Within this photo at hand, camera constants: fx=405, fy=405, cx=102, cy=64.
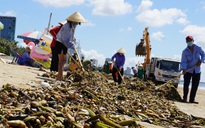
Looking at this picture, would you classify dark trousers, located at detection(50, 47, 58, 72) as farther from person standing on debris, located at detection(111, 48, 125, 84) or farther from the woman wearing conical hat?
person standing on debris, located at detection(111, 48, 125, 84)

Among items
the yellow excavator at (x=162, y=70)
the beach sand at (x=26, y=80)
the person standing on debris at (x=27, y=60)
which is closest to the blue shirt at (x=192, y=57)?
the beach sand at (x=26, y=80)

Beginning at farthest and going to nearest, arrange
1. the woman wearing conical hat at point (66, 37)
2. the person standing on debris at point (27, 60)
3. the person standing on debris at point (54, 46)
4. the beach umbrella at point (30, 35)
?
the beach umbrella at point (30, 35), the person standing on debris at point (27, 60), the person standing on debris at point (54, 46), the woman wearing conical hat at point (66, 37)

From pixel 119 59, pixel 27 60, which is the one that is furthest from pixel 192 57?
pixel 27 60

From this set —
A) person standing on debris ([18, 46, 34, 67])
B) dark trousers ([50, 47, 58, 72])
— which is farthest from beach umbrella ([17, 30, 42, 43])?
dark trousers ([50, 47, 58, 72])

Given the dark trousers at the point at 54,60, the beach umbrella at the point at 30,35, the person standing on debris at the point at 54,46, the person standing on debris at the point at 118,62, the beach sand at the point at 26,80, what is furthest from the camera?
the beach umbrella at the point at 30,35

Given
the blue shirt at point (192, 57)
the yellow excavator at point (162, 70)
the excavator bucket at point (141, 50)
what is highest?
the excavator bucket at point (141, 50)

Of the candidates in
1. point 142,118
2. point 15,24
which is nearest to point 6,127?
point 142,118

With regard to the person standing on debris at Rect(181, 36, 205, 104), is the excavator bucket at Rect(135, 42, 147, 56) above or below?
above

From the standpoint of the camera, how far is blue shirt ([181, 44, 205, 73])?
11.8 meters

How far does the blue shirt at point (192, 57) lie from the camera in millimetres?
11766

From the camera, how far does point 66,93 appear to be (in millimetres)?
5727

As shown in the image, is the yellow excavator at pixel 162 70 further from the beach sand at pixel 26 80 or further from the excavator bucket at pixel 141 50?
the beach sand at pixel 26 80

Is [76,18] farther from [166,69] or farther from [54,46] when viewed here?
[166,69]

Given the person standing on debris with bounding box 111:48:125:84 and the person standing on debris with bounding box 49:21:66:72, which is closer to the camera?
the person standing on debris with bounding box 49:21:66:72
